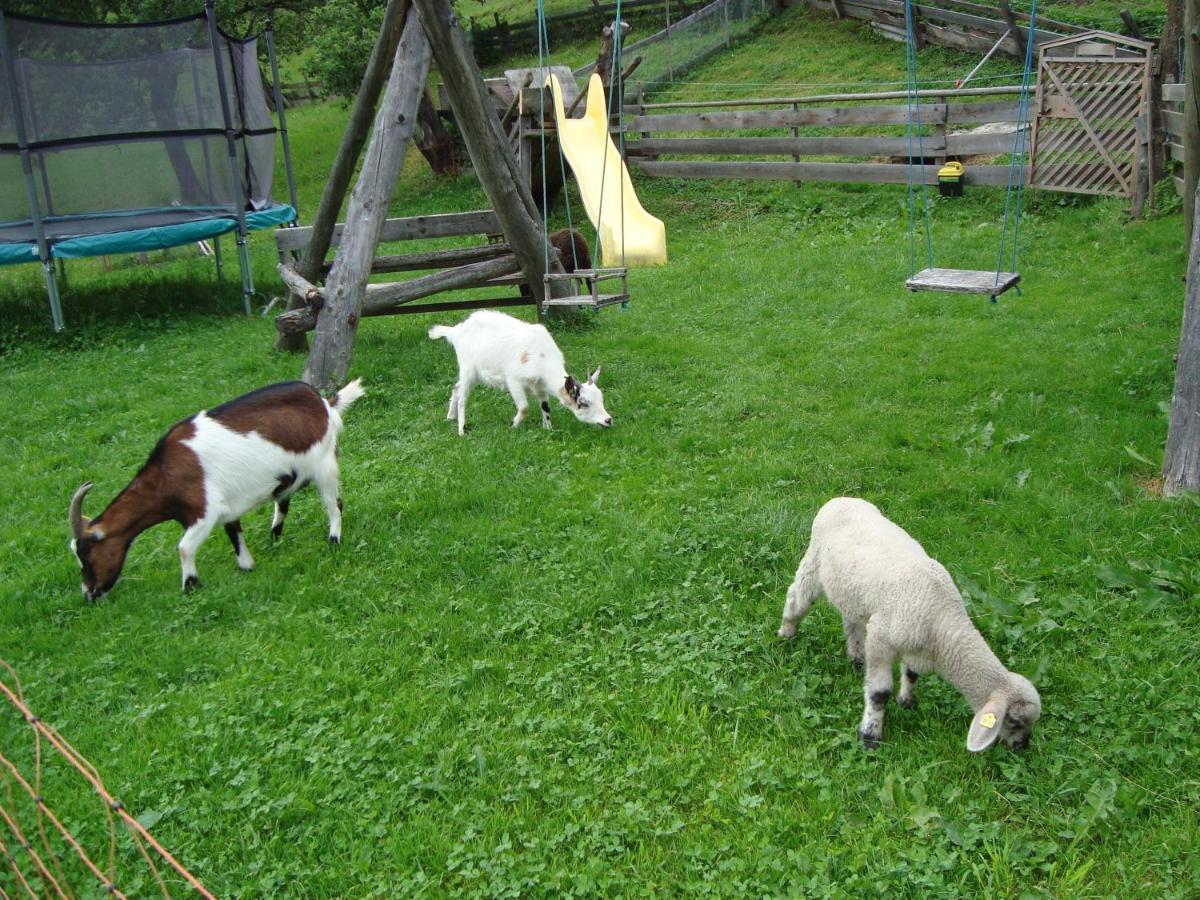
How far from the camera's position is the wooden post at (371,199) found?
1016 centimetres

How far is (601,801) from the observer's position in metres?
4.74

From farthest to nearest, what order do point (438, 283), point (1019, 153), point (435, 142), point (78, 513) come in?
point (435, 142) → point (1019, 153) → point (438, 283) → point (78, 513)

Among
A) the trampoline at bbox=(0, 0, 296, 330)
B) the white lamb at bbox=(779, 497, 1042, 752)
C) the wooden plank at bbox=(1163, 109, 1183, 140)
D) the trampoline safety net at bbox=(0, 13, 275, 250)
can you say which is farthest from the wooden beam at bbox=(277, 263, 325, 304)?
the wooden plank at bbox=(1163, 109, 1183, 140)

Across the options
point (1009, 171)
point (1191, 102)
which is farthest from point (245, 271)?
point (1191, 102)

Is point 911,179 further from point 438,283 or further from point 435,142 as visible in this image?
point 435,142

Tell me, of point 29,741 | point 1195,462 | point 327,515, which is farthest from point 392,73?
point 1195,462

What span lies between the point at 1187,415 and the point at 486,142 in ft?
23.5

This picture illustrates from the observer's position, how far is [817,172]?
17.4 meters

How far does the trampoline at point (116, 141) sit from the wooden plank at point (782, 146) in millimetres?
8077

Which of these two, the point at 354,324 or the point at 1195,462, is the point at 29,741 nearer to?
the point at 354,324

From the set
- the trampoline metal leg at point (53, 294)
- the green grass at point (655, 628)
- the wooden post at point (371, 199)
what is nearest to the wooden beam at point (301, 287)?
the wooden post at point (371, 199)

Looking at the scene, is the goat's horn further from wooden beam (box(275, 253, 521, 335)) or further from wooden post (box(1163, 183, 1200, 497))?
wooden post (box(1163, 183, 1200, 497))

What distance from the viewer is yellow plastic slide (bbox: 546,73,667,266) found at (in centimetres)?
1342

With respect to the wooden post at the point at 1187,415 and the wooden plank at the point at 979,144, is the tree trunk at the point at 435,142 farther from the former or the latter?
the wooden post at the point at 1187,415
